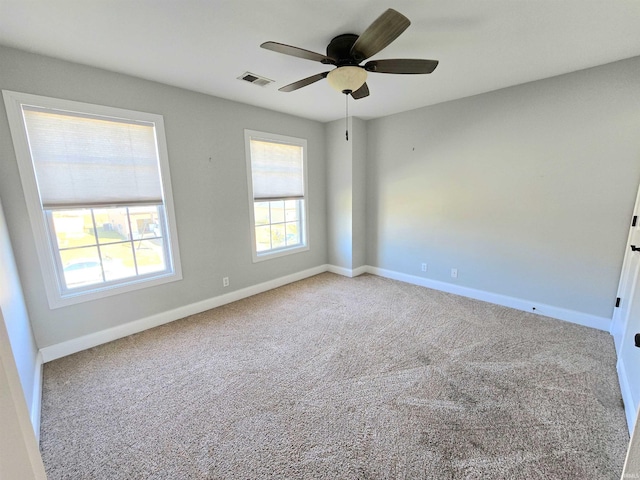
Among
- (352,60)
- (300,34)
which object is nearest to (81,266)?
(300,34)

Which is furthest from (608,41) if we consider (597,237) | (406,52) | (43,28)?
(43,28)

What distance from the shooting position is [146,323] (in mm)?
2869

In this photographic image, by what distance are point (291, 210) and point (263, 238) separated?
0.65m

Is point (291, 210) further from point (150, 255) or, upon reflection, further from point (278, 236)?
point (150, 255)

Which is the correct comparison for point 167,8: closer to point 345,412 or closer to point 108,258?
point 108,258

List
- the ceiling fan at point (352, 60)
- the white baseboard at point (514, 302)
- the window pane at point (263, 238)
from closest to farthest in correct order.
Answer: the ceiling fan at point (352, 60) < the white baseboard at point (514, 302) < the window pane at point (263, 238)

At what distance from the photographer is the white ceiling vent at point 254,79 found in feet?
8.55

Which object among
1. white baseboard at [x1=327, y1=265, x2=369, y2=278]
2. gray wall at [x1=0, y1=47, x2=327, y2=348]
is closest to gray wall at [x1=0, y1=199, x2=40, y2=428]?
gray wall at [x1=0, y1=47, x2=327, y2=348]

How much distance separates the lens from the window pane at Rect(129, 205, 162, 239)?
2779 millimetres

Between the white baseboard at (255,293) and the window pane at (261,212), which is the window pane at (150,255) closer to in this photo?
the white baseboard at (255,293)

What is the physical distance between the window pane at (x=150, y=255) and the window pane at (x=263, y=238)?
121 centimetres

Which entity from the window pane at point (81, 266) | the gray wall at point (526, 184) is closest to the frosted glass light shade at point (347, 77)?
the gray wall at point (526, 184)

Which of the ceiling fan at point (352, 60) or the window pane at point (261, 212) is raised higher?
the ceiling fan at point (352, 60)

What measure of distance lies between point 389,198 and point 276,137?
1884mm
